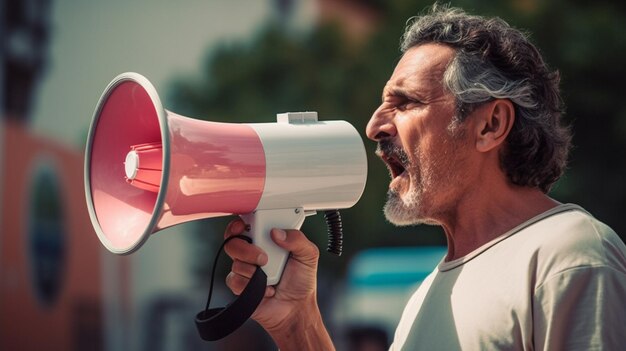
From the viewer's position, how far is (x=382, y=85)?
1009 centimetres

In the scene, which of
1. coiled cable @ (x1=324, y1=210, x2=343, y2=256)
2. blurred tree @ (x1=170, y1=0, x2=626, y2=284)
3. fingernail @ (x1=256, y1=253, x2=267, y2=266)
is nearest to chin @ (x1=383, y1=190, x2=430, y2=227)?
coiled cable @ (x1=324, y1=210, x2=343, y2=256)

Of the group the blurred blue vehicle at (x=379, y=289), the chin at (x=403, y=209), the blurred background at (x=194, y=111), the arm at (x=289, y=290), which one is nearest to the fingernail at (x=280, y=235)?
the arm at (x=289, y=290)

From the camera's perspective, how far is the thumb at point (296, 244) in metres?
2.47

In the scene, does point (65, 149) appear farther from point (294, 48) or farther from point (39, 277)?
point (294, 48)

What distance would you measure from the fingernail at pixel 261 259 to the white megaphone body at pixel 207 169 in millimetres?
37

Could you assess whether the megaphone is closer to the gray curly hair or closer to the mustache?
the mustache

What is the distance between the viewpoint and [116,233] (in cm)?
245

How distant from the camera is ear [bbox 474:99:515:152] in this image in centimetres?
246

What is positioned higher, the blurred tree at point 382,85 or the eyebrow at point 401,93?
the eyebrow at point 401,93

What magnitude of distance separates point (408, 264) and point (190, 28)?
3.62m

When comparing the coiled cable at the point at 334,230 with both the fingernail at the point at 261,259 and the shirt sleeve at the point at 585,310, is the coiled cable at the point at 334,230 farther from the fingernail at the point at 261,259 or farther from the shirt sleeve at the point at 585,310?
Answer: the shirt sleeve at the point at 585,310

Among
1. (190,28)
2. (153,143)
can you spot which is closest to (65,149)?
(190,28)

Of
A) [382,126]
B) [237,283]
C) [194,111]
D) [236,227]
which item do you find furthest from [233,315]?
[194,111]

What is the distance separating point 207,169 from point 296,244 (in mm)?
332
